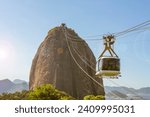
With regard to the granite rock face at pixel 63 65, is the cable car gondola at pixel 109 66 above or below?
below

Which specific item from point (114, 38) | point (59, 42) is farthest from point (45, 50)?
point (114, 38)

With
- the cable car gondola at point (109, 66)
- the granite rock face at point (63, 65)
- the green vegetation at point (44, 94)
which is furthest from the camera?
the granite rock face at point (63, 65)

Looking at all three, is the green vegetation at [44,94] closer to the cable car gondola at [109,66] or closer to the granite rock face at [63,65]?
the cable car gondola at [109,66]

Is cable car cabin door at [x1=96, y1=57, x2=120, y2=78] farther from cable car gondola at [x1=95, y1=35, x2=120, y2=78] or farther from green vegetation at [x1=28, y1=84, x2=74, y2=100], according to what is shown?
green vegetation at [x1=28, y1=84, x2=74, y2=100]

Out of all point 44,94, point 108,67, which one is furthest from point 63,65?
point 108,67

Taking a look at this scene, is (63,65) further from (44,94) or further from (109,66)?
(109,66)

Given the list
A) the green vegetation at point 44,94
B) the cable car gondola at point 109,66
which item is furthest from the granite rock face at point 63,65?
the cable car gondola at point 109,66

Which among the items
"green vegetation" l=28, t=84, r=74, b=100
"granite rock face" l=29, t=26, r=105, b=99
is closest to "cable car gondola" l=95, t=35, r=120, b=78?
"green vegetation" l=28, t=84, r=74, b=100

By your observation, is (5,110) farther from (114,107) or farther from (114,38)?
(114,38)
